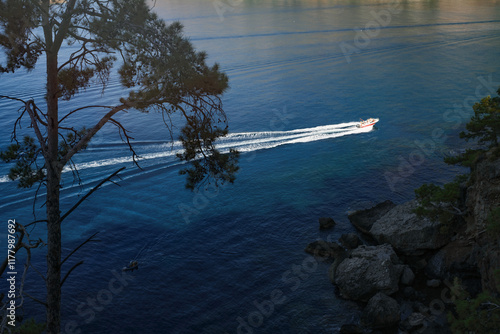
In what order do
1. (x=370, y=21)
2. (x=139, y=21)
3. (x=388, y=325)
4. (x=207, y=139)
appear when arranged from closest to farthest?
(x=139, y=21)
(x=207, y=139)
(x=388, y=325)
(x=370, y=21)

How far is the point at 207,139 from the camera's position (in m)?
14.6

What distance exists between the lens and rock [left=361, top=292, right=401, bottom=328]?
58.2 feet

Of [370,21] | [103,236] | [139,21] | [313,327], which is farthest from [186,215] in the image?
[370,21]

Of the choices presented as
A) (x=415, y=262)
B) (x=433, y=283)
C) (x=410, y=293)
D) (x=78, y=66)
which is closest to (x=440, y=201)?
(x=415, y=262)

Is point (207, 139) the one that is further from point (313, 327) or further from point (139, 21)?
point (313, 327)

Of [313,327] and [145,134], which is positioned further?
[145,134]

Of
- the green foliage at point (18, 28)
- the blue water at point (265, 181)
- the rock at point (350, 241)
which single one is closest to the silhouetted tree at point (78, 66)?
the green foliage at point (18, 28)

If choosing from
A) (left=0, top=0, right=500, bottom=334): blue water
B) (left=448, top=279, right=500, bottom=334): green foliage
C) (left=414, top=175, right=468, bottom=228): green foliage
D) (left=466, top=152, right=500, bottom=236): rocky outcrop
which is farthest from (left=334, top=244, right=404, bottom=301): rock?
(left=448, top=279, right=500, bottom=334): green foliage

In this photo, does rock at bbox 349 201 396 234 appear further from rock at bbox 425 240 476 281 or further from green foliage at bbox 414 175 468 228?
rock at bbox 425 240 476 281

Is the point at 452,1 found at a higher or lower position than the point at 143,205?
higher

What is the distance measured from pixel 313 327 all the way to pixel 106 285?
10.2 m

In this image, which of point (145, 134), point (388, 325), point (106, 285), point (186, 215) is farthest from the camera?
point (145, 134)

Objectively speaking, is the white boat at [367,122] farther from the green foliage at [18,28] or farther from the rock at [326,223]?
the green foliage at [18,28]

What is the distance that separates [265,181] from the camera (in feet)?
107
